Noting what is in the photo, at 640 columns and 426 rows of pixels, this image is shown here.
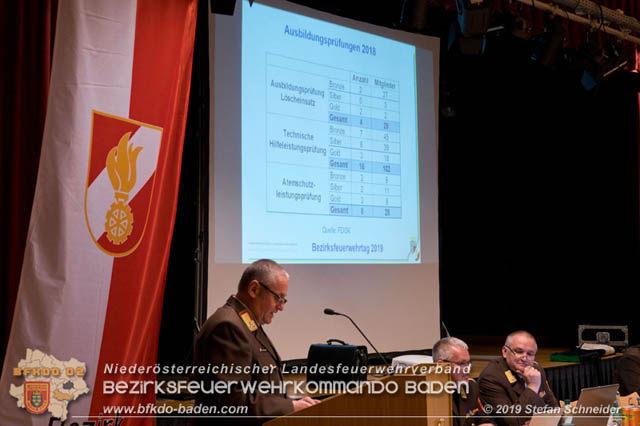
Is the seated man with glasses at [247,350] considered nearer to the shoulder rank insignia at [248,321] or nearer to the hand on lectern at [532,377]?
the shoulder rank insignia at [248,321]

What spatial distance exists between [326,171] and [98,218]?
176 centimetres

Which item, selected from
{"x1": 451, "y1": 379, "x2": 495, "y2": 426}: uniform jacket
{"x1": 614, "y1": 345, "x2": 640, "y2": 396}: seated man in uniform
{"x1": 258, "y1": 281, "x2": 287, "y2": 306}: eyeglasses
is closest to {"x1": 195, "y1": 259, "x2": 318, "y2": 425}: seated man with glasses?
{"x1": 258, "y1": 281, "x2": 287, "y2": 306}: eyeglasses

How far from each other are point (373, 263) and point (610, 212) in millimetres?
3418

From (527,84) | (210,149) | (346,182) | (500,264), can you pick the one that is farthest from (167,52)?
(500,264)

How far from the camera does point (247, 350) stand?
8.11 feet

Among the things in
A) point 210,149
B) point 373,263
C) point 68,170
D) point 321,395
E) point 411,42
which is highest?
point 411,42

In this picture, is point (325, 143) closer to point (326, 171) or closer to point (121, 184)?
point (326, 171)

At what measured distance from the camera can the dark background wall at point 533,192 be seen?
6.73m

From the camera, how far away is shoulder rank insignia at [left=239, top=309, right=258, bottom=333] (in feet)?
8.46

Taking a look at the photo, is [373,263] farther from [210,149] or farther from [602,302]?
[602,302]

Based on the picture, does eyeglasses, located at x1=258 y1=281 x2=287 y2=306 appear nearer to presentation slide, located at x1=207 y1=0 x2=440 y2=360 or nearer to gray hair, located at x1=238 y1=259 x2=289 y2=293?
gray hair, located at x1=238 y1=259 x2=289 y2=293

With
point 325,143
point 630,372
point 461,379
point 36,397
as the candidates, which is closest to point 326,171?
point 325,143

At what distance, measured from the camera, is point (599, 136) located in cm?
695

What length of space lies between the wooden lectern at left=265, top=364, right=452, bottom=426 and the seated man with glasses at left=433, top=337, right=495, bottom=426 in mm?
1550
